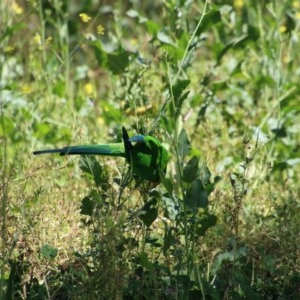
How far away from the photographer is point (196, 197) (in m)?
2.67

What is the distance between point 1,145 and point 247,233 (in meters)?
1.09

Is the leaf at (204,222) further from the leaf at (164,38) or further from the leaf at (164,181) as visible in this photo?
the leaf at (164,38)

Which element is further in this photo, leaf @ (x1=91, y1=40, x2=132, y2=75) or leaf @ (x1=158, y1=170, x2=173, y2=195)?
leaf @ (x1=91, y1=40, x2=132, y2=75)

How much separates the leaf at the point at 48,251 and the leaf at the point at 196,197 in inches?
16.3

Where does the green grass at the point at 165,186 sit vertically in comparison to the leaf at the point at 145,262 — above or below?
above

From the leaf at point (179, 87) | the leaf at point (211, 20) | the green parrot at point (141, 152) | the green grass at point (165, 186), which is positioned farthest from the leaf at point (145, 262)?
the leaf at point (211, 20)

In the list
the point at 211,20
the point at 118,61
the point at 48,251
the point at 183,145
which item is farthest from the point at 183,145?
the point at 118,61

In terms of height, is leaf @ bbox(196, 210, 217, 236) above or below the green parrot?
below

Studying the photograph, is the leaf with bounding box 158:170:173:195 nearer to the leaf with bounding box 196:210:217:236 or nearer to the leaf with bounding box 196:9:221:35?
the leaf with bounding box 196:210:217:236

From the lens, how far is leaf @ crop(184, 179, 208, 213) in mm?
2657

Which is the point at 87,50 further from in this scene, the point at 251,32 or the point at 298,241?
the point at 298,241

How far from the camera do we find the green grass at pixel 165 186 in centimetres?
258

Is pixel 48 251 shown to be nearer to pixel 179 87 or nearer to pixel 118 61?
pixel 179 87

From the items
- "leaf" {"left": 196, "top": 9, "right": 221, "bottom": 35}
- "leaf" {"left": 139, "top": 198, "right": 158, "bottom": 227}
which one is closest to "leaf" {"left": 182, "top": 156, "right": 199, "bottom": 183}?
"leaf" {"left": 139, "top": 198, "right": 158, "bottom": 227}
